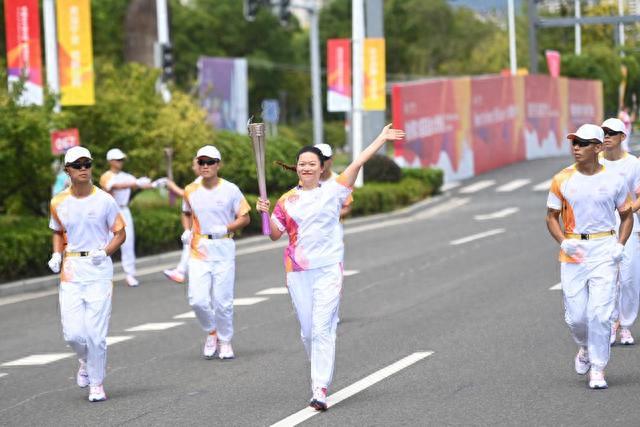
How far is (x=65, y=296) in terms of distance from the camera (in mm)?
11164

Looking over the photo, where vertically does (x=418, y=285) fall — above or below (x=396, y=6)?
below

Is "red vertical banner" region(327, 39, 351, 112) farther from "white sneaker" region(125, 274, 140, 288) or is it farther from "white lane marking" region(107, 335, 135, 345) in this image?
"white lane marking" region(107, 335, 135, 345)

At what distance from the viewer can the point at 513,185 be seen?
148 ft

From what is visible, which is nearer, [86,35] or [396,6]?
[86,35]

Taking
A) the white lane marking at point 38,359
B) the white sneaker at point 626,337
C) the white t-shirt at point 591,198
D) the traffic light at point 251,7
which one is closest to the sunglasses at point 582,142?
the white t-shirt at point 591,198

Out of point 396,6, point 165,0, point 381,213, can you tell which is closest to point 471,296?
point 381,213

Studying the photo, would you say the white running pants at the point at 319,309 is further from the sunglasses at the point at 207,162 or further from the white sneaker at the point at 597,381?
the sunglasses at the point at 207,162

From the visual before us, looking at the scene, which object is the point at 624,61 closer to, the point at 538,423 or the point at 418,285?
the point at 418,285

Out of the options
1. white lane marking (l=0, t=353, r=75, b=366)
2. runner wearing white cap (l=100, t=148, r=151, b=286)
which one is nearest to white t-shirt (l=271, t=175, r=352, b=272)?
white lane marking (l=0, t=353, r=75, b=366)

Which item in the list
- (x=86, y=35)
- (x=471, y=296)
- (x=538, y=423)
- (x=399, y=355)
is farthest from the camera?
(x=86, y=35)

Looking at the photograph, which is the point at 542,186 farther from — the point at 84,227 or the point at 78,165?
the point at 78,165

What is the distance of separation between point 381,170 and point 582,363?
27192mm

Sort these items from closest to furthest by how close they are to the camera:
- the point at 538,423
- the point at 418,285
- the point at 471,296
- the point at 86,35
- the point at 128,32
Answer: the point at 538,423
the point at 471,296
the point at 418,285
the point at 86,35
the point at 128,32

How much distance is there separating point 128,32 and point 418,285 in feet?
83.0
